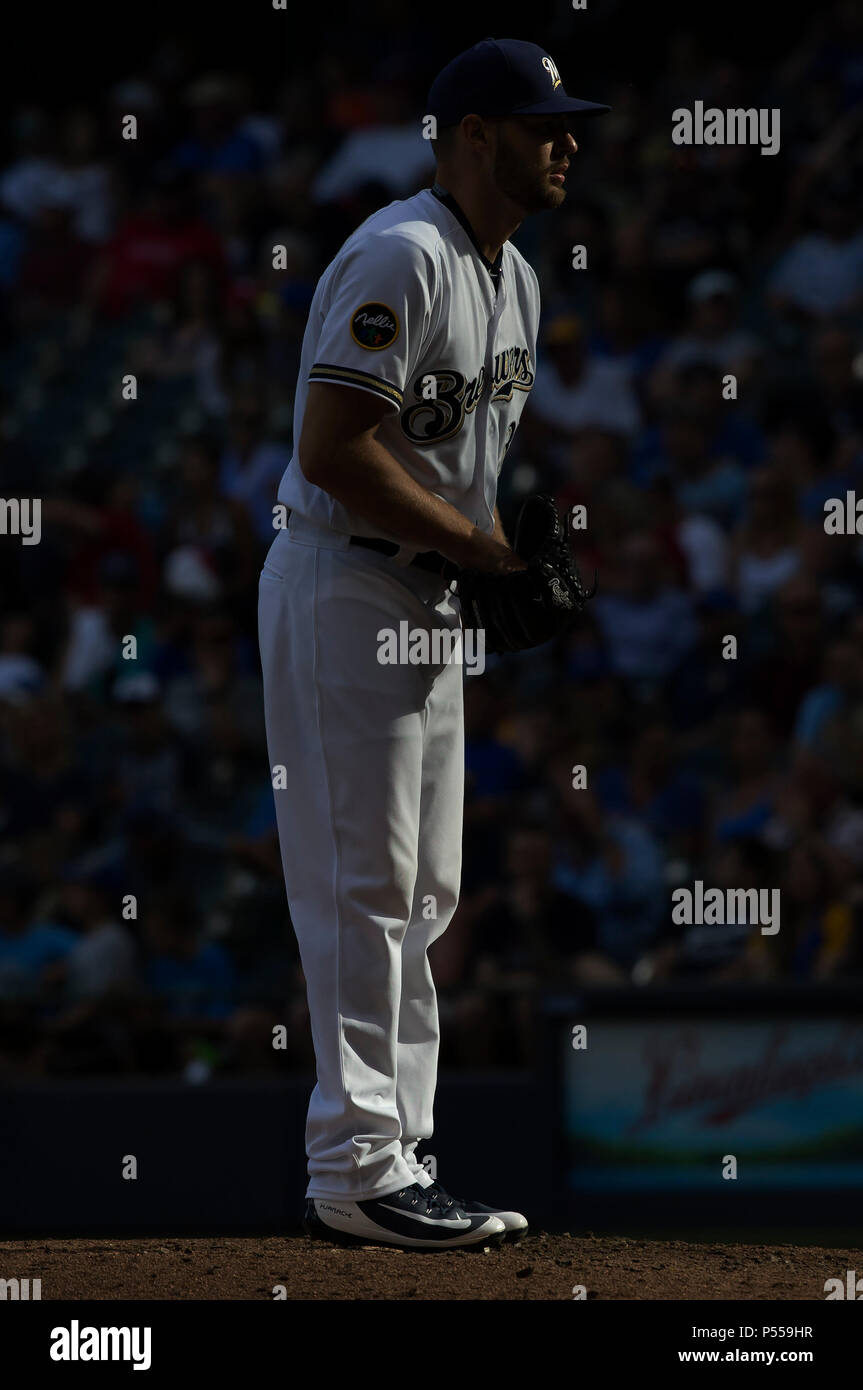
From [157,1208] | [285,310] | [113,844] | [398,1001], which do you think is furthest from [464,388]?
[285,310]

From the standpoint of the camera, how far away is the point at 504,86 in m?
3.37

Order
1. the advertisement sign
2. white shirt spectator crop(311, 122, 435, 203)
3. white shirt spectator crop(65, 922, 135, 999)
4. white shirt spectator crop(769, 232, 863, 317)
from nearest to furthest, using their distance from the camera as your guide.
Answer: the advertisement sign → white shirt spectator crop(65, 922, 135, 999) → white shirt spectator crop(769, 232, 863, 317) → white shirt spectator crop(311, 122, 435, 203)

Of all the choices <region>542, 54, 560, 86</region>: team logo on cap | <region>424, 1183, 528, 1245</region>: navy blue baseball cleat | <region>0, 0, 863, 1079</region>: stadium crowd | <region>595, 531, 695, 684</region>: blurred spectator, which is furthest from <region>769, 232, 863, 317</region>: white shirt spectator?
<region>424, 1183, 528, 1245</region>: navy blue baseball cleat

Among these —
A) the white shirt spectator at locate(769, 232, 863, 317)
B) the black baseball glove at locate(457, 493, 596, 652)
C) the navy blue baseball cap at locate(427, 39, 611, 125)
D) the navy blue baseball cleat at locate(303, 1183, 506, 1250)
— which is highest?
the white shirt spectator at locate(769, 232, 863, 317)

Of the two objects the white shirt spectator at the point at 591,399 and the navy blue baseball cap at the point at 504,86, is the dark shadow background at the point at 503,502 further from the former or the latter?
the navy blue baseball cap at the point at 504,86

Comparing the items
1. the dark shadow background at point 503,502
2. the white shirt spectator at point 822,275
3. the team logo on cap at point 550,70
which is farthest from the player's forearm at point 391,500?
the white shirt spectator at point 822,275

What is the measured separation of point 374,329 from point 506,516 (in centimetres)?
439

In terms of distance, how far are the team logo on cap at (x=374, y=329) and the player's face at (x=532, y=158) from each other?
41cm

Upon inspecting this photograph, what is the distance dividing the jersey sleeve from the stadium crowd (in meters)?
2.84

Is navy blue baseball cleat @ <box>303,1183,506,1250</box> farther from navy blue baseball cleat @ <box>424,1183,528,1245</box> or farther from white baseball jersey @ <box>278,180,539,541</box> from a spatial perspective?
white baseball jersey @ <box>278,180,539,541</box>

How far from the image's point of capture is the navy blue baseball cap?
3375mm

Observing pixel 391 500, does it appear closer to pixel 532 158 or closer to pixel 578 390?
pixel 532 158

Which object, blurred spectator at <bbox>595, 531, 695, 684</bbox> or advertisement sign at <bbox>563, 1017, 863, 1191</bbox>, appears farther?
blurred spectator at <bbox>595, 531, 695, 684</bbox>

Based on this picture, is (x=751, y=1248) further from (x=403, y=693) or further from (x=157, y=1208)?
(x=157, y=1208)
